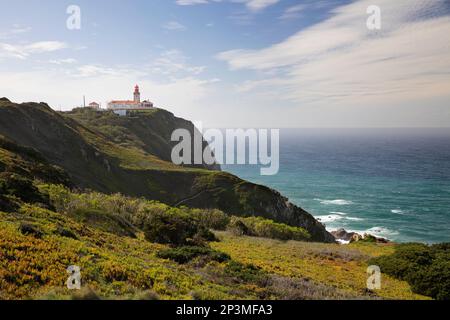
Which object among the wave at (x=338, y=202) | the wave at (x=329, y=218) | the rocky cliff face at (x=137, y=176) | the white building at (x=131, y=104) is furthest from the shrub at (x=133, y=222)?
the white building at (x=131, y=104)

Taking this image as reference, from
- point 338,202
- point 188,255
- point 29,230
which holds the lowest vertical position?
point 338,202

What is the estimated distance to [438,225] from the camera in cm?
8062

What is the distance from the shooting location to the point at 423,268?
24.9 metres

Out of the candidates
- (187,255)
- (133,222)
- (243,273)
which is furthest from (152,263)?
(133,222)

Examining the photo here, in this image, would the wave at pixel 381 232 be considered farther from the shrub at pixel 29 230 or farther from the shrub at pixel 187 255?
the shrub at pixel 29 230

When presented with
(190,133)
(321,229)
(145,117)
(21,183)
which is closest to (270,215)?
(321,229)

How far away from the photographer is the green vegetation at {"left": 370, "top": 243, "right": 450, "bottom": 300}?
21.9 meters

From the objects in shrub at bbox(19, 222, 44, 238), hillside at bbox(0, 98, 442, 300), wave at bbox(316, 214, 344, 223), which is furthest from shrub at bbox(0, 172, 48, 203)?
wave at bbox(316, 214, 344, 223)

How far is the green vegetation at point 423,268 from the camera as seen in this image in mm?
21938

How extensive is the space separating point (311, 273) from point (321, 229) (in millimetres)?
48107

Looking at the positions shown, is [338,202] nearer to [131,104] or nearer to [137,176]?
[137,176]

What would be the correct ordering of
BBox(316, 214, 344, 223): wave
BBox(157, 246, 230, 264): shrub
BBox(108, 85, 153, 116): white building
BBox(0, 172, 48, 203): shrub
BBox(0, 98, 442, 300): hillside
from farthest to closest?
BBox(108, 85, 153, 116): white building, BBox(316, 214, 344, 223): wave, BBox(0, 172, 48, 203): shrub, BBox(157, 246, 230, 264): shrub, BBox(0, 98, 442, 300): hillside

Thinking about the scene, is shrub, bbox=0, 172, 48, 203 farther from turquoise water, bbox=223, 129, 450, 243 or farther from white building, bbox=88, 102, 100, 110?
white building, bbox=88, 102, 100, 110
